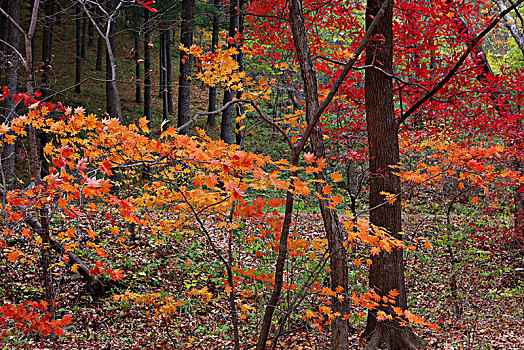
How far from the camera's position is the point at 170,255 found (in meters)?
6.96

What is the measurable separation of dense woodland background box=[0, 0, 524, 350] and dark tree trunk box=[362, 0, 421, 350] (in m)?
0.02

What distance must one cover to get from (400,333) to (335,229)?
1691 mm

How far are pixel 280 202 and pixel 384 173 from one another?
4.68 ft

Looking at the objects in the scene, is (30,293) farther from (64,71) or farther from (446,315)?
(64,71)

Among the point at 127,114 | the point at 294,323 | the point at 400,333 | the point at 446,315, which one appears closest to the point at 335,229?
the point at 400,333

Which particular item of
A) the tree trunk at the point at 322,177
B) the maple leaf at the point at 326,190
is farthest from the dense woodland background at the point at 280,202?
the maple leaf at the point at 326,190

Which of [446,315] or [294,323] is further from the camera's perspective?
[446,315]

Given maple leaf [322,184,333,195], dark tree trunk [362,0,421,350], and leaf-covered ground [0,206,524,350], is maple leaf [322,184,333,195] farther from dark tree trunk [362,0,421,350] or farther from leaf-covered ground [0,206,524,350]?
leaf-covered ground [0,206,524,350]

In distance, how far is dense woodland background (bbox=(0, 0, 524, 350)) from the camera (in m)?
2.83

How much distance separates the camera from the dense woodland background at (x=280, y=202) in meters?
2.83

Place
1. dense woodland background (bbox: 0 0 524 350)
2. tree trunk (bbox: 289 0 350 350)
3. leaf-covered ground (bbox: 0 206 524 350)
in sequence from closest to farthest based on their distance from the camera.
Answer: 1. dense woodland background (bbox: 0 0 524 350)
2. tree trunk (bbox: 289 0 350 350)
3. leaf-covered ground (bbox: 0 206 524 350)

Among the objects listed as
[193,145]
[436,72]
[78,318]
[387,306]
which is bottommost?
[78,318]

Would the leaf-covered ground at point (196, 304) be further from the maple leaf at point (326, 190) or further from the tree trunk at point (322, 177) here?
the maple leaf at point (326, 190)

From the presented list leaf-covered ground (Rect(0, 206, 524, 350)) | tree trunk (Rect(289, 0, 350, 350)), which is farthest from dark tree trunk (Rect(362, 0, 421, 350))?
tree trunk (Rect(289, 0, 350, 350))
